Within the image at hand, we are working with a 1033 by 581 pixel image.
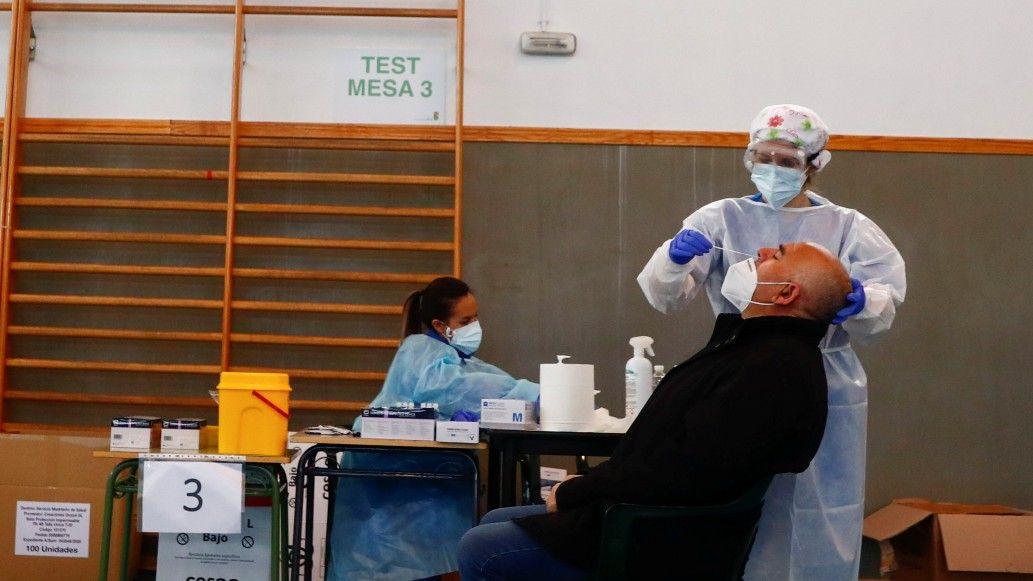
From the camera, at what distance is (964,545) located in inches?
136

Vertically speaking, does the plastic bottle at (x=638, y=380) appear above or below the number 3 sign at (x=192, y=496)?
above

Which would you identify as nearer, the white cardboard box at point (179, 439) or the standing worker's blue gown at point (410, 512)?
the white cardboard box at point (179, 439)

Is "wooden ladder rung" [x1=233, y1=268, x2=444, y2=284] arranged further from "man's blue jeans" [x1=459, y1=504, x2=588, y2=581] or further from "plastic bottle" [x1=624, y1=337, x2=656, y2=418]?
"man's blue jeans" [x1=459, y1=504, x2=588, y2=581]

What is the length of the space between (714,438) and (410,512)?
4.16 feet

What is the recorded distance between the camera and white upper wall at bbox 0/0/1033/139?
4.04 m

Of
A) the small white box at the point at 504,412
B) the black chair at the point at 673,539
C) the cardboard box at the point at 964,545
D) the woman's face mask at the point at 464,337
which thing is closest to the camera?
the black chair at the point at 673,539

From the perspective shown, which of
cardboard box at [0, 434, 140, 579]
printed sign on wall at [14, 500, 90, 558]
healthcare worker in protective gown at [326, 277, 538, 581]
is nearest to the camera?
healthcare worker in protective gown at [326, 277, 538, 581]

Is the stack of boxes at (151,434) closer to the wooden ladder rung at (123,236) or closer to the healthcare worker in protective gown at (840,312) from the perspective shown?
the healthcare worker in protective gown at (840,312)

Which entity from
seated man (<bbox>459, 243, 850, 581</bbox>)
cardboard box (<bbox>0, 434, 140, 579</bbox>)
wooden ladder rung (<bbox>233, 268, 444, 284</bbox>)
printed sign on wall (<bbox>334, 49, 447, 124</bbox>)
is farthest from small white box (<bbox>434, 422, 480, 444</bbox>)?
printed sign on wall (<bbox>334, 49, 447, 124</bbox>)

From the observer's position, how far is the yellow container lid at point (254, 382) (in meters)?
2.54

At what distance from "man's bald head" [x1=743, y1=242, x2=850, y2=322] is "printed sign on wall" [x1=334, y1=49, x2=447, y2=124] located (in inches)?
93.5

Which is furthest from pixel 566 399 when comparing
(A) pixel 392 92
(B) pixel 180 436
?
(A) pixel 392 92

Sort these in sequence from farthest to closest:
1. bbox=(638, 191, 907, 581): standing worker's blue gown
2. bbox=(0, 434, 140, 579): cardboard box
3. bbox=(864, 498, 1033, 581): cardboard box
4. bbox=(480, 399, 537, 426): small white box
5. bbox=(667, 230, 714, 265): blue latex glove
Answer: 1. bbox=(864, 498, 1033, 581): cardboard box
2. bbox=(0, 434, 140, 579): cardboard box
3. bbox=(480, 399, 537, 426): small white box
4. bbox=(667, 230, 714, 265): blue latex glove
5. bbox=(638, 191, 907, 581): standing worker's blue gown

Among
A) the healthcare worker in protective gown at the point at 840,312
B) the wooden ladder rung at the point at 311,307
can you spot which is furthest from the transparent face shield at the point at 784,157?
the wooden ladder rung at the point at 311,307
